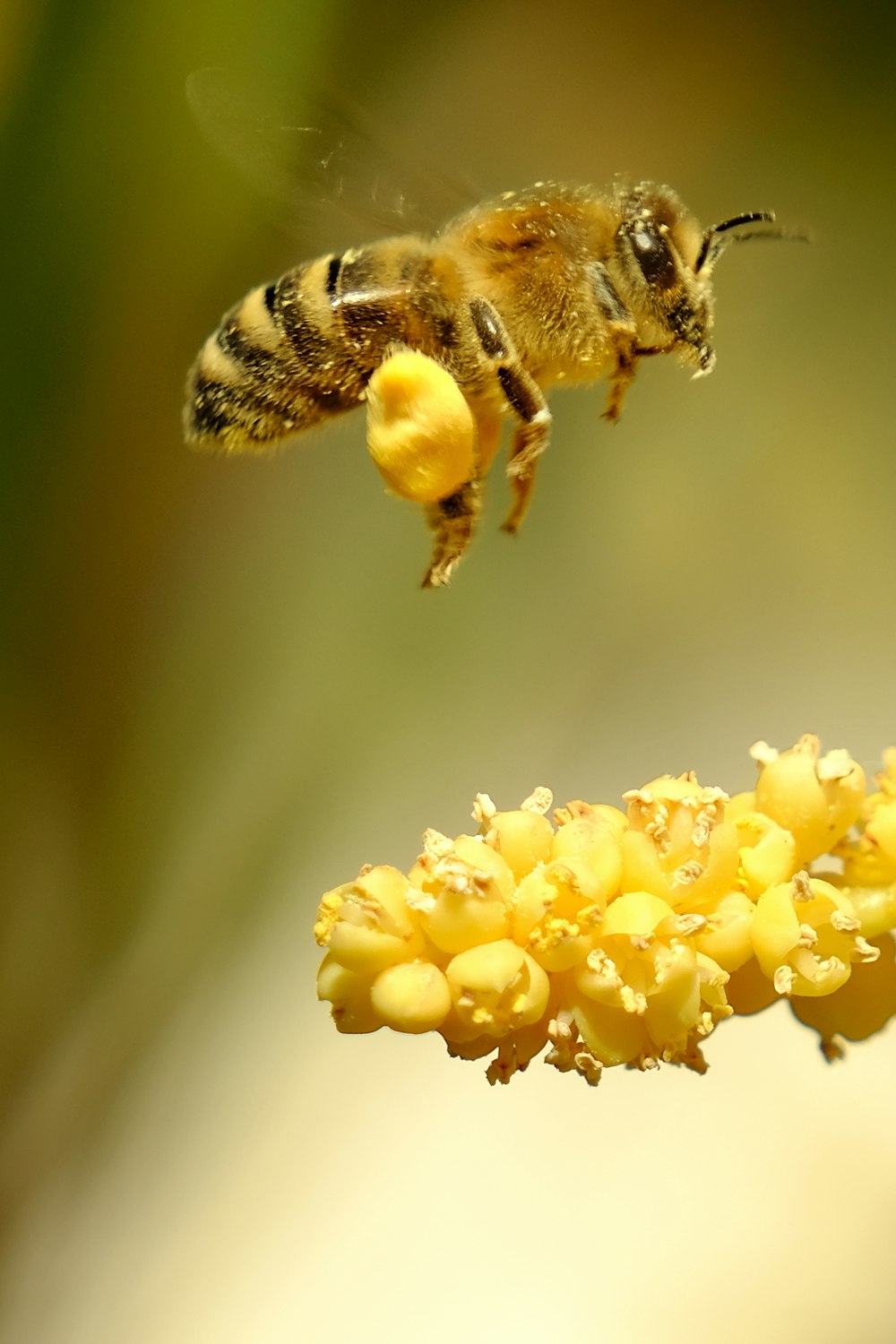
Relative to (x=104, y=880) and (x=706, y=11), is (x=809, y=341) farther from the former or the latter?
(x=104, y=880)

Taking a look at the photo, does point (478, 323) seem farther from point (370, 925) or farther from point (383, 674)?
point (383, 674)

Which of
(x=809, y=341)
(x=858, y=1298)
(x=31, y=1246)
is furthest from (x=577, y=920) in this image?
(x=809, y=341)

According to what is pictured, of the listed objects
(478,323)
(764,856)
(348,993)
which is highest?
(478,323)

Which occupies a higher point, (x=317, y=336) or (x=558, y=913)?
(x=317, y=336)

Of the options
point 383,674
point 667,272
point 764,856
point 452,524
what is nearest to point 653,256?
point 667,272

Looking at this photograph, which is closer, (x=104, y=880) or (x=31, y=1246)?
(x=31, y=1246)

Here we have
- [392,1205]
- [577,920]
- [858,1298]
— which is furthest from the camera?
[392,1205]
